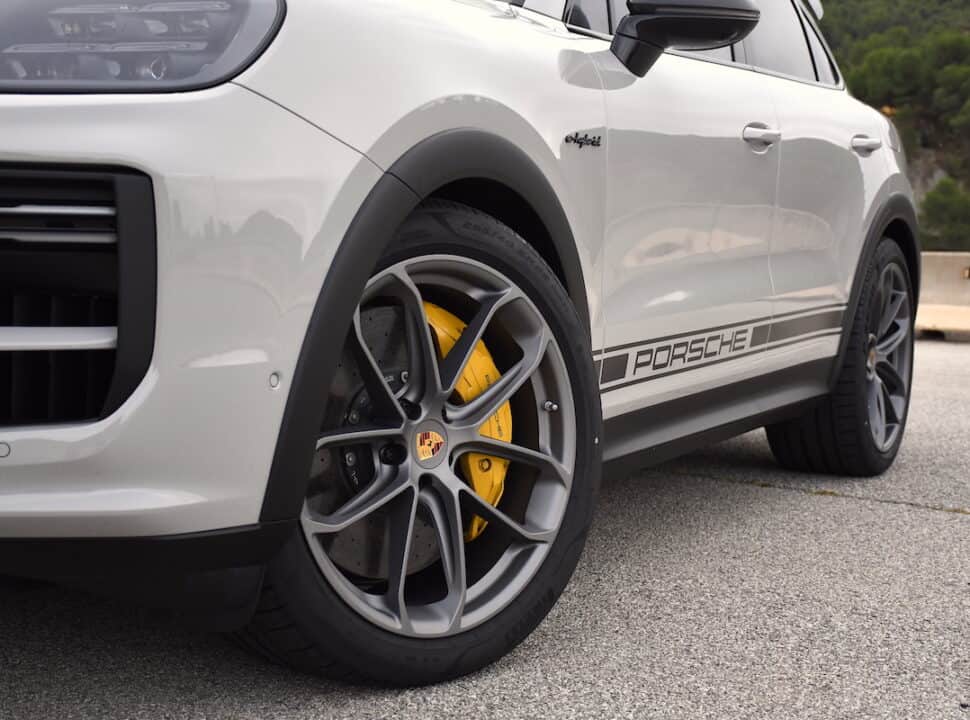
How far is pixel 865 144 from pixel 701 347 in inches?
56.9

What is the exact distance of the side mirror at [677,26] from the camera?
2.85 metres

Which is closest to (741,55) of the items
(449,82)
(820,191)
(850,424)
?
(820,191)

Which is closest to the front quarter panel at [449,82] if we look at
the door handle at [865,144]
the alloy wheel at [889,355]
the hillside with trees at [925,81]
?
the door handle at [865,144]

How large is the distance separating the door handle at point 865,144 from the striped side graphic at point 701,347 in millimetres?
560

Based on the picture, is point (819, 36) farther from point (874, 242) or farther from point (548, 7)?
point (548, 7)

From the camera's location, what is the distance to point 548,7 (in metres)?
2.97

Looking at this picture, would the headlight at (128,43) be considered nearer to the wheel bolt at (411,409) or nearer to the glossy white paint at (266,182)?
the glossy white paint at (266,182)

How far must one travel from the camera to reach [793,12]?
15.0 ft

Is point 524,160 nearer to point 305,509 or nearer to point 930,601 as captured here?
point 305,509

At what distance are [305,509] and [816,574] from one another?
5.27ft

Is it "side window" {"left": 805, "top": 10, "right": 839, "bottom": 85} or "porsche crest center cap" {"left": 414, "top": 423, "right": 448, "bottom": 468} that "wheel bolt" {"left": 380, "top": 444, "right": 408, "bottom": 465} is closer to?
"porsche crest center cap" {"left": 414, "top": 423, "right": 448, "bottom": 468}

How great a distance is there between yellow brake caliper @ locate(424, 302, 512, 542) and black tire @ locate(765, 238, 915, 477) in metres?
2.13

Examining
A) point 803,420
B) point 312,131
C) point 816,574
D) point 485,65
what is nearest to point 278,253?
point 312,131

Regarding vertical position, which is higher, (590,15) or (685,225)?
(590,15)
